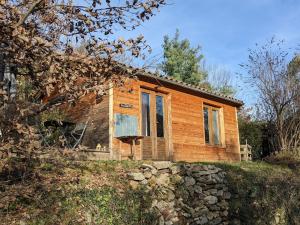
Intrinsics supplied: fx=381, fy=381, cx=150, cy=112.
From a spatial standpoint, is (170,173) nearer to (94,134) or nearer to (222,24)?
(94,134)

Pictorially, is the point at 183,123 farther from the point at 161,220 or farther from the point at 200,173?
the point at 161,220

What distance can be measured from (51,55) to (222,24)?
11.4 metres

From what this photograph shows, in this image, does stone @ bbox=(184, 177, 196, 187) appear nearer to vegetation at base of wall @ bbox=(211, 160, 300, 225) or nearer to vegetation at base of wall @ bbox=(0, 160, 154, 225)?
vegetation at base of wall @ bbox=(211, 160, 300, 225)

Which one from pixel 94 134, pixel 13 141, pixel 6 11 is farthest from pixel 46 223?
pixel 94 134

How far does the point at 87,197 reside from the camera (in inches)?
287

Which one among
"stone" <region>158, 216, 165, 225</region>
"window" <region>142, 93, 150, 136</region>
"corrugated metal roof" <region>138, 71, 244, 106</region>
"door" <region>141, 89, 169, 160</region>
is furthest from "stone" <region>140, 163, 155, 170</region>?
"window" <region>142, 93, 150, 136</region>

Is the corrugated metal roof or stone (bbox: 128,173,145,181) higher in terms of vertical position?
the corrugated metal roof

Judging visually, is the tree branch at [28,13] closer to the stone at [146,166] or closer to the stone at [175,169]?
the stone at [146,166]

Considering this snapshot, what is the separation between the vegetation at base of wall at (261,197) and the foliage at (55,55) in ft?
21.4

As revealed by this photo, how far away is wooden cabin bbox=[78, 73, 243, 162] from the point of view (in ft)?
38.7

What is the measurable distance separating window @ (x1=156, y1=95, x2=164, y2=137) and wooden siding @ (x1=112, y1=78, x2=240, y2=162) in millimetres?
262

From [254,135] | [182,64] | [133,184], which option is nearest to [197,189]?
[133,184]

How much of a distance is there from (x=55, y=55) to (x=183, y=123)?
1026 cm

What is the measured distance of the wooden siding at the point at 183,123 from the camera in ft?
40.3
